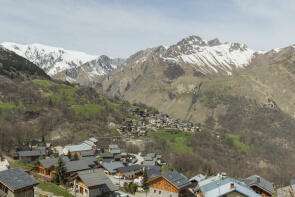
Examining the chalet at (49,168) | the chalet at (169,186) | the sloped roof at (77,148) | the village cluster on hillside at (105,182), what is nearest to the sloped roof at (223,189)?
the village cluster on hillside at (105,182)

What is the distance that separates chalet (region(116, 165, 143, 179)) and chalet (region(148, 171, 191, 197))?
28.7 meters

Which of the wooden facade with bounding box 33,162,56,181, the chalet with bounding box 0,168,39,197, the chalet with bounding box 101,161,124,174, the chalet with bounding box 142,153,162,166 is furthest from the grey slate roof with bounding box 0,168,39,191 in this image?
the chalet with bounding box 142,153,162,166

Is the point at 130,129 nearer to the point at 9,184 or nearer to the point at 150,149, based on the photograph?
the point at 150,149

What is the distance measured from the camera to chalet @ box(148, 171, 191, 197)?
184 feet

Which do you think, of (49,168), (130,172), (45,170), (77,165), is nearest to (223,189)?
(77,165)

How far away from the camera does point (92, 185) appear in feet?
168

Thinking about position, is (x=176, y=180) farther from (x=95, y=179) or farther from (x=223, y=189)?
(x=95, y=179)

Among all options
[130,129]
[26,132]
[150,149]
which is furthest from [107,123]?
[26,132]

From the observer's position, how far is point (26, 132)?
12900cm

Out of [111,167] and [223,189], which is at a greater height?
[223,189]

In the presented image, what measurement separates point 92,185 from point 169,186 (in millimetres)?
16293

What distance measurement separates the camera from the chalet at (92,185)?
51.2m

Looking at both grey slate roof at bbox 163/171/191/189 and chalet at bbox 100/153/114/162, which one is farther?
chalet at bbox 100/153/114/162

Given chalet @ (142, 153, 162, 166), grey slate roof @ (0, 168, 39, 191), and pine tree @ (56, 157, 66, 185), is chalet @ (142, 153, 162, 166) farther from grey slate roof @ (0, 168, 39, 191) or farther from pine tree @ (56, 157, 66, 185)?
grey slate roof @ (0, 168, 39, 191)
